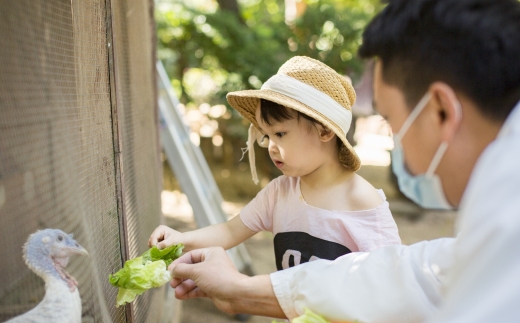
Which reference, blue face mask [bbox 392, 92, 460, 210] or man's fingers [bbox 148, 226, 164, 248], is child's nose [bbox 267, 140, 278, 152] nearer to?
man's fingers [bbox 148, 226, 164, 248]

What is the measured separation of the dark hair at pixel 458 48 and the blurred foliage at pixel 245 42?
6.51 m

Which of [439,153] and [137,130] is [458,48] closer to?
[439,153]

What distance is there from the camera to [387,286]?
5.52 feet

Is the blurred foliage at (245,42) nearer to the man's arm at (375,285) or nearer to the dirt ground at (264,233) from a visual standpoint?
the dirt ground at (264,233)

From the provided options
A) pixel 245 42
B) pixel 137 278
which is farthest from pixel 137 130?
pixel 245 42

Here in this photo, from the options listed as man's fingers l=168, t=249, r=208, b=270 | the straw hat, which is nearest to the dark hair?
the straw hat

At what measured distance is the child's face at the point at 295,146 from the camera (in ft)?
7.63

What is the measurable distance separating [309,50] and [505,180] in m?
7.35

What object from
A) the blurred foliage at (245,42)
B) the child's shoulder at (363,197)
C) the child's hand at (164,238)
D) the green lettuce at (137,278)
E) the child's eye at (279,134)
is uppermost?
the blurred foliage at (245,42)

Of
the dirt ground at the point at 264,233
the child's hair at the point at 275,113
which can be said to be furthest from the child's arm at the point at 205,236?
the dirt ground at the point at 264,233

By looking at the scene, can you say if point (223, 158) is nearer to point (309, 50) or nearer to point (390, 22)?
point (309, 50)

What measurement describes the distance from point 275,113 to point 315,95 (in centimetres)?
20

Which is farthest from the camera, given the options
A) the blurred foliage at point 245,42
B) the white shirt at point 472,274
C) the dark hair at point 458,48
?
the blurred foliage at point 245,42

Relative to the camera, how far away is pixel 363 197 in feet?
7.55
